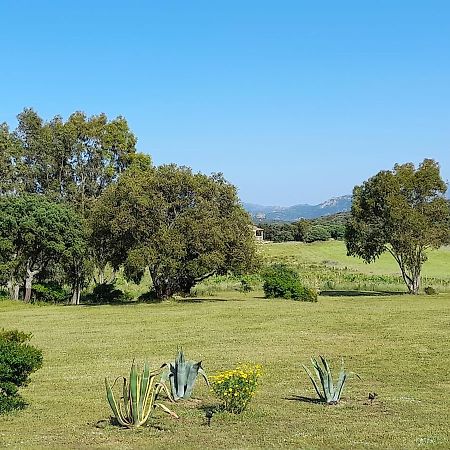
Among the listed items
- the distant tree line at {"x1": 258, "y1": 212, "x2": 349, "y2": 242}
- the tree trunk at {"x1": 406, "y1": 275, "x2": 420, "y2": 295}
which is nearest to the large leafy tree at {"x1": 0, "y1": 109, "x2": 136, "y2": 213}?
the tree trunk at {"x1": 406, "y1": 275, "x2": 420, "y2": 295}

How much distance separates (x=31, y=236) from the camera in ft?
122

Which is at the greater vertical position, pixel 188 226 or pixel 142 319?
pixel 188 226

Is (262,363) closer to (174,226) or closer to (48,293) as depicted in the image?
(174,226)

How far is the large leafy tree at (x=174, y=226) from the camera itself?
34.6m

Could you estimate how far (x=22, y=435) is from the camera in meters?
9.78

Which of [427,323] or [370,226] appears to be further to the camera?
[370,226]

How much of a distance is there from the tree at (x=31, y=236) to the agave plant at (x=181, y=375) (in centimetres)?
2657

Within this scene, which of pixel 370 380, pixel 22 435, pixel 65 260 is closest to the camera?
pixel 22 435

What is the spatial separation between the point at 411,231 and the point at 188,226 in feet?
47.9

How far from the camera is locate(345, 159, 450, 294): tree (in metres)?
40.2

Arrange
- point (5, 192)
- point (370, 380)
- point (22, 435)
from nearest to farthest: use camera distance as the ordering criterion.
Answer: point (22, 435) < point (370, 380) < point (5, 192)

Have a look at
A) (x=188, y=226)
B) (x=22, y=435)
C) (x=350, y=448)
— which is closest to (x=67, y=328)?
(x=188, y=226)

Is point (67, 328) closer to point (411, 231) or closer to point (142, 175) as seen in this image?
point (142, 175)

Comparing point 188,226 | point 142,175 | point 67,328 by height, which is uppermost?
point 142,175
